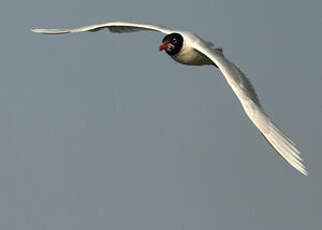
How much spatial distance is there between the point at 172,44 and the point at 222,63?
8.17 feet

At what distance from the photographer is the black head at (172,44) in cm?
3005

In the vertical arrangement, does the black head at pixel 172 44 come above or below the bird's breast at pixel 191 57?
above

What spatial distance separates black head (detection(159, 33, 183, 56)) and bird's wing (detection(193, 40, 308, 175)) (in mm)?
494

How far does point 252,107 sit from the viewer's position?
26.0 m

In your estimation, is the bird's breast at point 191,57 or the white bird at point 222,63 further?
the bird's breast at point 191,57

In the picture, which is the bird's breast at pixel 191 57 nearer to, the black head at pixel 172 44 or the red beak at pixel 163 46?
the black head at pixel 172 44

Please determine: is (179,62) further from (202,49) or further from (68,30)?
(68,30)

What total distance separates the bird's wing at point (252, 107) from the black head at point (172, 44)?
494mm

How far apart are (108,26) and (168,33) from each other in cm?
322

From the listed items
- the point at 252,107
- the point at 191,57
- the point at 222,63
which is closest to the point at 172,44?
the point at 191,57

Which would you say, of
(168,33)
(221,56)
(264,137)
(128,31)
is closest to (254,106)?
(264,137)

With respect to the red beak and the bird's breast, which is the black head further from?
the bird's breast

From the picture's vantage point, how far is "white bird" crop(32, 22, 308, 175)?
24.7 meters

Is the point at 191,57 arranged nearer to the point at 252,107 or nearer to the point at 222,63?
the point at 222,63
